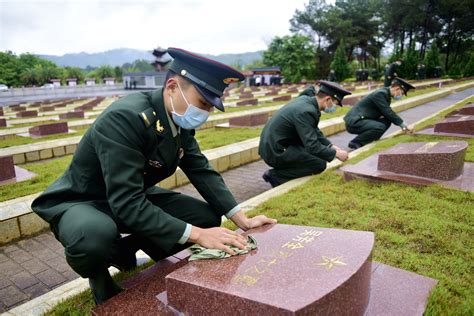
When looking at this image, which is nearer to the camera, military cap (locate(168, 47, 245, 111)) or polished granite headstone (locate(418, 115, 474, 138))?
military cap (locate(168, 47, 245, 111))

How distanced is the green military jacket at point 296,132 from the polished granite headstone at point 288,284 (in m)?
2.31

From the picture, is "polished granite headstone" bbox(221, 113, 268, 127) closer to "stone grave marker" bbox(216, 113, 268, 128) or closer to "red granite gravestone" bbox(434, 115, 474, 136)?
"stone grave marker" bbox(216, 113, 268, 128)

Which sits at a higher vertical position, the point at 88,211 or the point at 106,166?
the point at 106,166

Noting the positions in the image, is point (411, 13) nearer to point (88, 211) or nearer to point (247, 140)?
point (247, 140)

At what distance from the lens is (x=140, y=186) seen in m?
1.97

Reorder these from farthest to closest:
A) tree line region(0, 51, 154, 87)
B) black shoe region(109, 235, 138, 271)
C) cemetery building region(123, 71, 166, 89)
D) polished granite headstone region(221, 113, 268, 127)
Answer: cemetery building region(123, 71, 166, 89) < tree line region(0, 51, 154, 87) < polished granite headstone region(221, 113, 268, 127) < black shoe region(109, 235, 138, 271)

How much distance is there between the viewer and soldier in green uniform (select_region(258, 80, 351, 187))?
4504 mm

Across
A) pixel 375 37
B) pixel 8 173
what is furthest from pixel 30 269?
pixel 375 37

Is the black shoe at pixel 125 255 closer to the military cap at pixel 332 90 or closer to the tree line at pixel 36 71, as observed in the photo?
the military cap at pixel 332 90

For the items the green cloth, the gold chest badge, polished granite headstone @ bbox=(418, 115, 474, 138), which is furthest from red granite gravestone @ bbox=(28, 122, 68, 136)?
polished granite headstone @ bbox=(418, 115, 474, 138)

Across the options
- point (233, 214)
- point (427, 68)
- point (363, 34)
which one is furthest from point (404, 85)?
point (363, 34)

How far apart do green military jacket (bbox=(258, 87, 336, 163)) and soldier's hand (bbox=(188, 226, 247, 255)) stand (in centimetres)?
270

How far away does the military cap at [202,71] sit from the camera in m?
2.12

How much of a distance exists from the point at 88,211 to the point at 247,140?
546 centimetres
